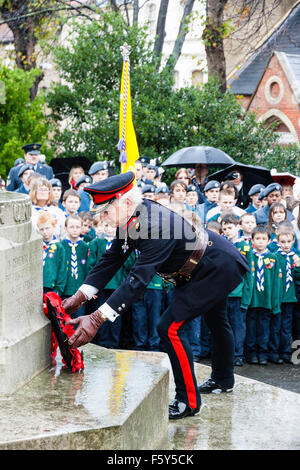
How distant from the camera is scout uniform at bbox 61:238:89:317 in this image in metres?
7.31

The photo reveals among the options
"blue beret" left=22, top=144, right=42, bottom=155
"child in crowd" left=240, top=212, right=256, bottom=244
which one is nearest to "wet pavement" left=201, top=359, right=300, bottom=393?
"child in crowd" left=240, top=212, right=256, bottom=244

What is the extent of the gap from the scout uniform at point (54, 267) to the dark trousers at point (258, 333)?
2067 millimetres

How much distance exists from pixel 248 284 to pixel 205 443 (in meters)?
3.23

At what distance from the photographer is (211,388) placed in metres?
5.29

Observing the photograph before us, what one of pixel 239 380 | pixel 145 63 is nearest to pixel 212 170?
pixel 145 63

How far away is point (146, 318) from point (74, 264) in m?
0.99

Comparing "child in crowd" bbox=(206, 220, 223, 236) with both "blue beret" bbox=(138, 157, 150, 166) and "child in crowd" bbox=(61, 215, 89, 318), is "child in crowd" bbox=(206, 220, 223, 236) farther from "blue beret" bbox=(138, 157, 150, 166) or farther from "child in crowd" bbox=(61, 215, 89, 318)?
"blue beret" bbox=(138, 157, 150, 166)

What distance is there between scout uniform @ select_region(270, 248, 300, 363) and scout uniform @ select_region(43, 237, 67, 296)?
2.34 metres

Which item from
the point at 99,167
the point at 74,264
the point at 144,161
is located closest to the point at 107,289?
the point at 74,264

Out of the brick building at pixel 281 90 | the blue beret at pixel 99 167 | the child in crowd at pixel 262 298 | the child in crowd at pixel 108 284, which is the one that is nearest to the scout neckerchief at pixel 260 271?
the child in crowd at pixel 262 298

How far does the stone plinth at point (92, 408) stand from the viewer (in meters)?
3.50

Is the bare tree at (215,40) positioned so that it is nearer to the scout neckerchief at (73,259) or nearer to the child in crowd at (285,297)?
the child in crowd at (285,297)

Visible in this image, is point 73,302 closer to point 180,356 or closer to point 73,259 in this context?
point 180,356
